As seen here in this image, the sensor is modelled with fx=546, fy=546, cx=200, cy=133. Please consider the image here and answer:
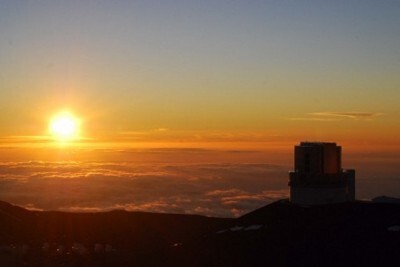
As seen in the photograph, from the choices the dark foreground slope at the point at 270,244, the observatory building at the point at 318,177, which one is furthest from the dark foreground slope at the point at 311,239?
the observatory building at the point at 318,177

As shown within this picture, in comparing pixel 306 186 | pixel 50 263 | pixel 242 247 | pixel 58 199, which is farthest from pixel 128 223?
pixel 58 199

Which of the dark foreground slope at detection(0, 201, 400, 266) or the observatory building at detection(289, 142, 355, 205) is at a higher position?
the observatory building at detection(289, 142, 355, 205)

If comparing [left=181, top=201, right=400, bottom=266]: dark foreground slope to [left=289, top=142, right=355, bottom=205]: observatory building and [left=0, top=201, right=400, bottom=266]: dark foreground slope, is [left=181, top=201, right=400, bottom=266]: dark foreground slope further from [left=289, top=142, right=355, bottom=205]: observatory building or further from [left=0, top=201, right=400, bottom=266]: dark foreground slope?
[left=289, top=142, right=355, bottom=205]: observatory building

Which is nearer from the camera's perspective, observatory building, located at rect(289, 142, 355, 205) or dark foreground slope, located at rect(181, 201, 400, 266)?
dark foreground slope, located at rect(181, 201, 400, 266)

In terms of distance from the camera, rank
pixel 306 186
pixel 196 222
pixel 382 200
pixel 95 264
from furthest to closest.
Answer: pixel 196 222 < pixel 382 200 < pixel 306 186 < pixel 95 264

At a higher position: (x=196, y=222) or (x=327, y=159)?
(x=327, y=159)

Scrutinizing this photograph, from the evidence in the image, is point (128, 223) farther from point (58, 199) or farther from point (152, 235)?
point (58, 199)

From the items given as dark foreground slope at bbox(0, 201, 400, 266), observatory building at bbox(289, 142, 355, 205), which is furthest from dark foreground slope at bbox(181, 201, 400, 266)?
observatory building at bbox(289, 142, 355, 205)

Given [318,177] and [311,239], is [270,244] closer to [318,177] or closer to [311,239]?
[311,239]

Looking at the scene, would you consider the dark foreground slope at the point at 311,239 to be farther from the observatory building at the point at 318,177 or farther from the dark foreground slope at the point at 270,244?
the observatory building at the point at 318,177
